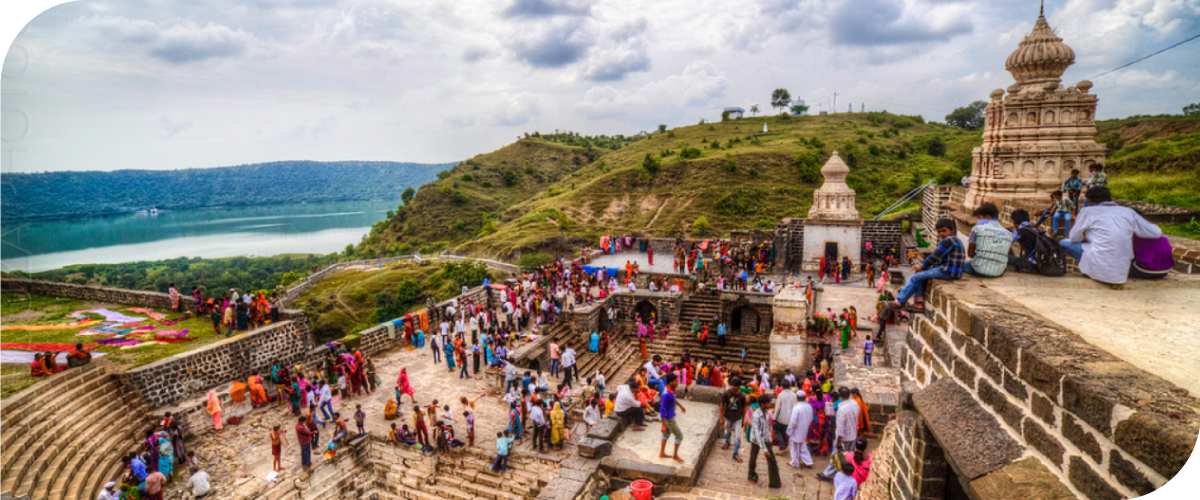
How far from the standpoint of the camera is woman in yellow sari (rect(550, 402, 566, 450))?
9367 millimetres

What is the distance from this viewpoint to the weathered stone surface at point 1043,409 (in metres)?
2.04

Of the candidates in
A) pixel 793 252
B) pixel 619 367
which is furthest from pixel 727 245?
pixel 619 367

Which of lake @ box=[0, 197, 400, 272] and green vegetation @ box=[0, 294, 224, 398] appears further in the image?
green vegetation @ box=[0, 294, 224, 398]

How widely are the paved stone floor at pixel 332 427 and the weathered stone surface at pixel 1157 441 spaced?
8270 mm

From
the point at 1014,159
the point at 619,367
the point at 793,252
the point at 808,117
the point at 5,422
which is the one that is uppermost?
the point at 808,117

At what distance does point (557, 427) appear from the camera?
939 centimetres

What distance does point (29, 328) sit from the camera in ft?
39.3

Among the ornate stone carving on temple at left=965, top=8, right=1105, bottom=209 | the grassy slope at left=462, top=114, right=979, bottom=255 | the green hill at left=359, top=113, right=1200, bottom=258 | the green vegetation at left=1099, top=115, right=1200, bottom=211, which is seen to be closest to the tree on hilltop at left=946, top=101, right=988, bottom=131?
the green hill at left=359, top=113, right=1200, bottom=258

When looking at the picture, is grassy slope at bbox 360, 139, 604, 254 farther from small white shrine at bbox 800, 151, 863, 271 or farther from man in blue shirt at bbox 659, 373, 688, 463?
man in blue shirt at bbox 659, 373, 688, 463

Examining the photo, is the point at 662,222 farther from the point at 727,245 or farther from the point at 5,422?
the point at 5,422

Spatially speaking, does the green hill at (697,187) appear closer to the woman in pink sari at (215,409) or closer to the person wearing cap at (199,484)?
the woman in pink sari at (215,409)

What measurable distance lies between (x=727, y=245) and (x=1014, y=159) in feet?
35.3

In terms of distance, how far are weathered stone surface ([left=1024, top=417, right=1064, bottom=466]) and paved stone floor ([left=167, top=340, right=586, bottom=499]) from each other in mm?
7742

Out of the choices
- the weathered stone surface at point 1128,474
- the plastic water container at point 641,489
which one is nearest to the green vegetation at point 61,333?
the plastic water container at point 641,489
